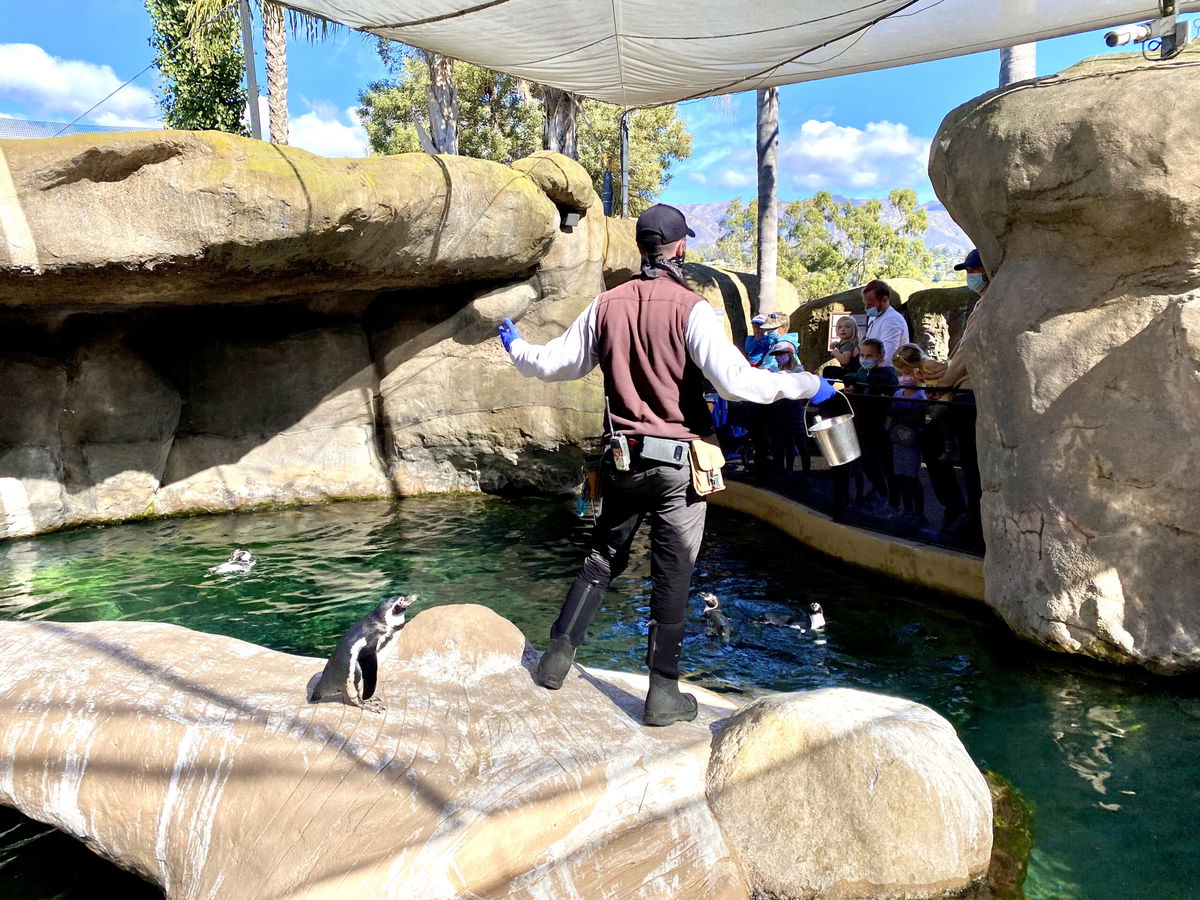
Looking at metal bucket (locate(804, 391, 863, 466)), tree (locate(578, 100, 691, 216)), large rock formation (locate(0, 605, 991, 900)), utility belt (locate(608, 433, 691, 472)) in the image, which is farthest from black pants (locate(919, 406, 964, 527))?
tree (locate(578, 100, 691, 216))

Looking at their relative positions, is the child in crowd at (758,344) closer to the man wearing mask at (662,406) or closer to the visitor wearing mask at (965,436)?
the visitor wearing mask at (965,436)

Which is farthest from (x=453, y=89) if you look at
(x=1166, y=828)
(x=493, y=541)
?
(x=1166, y=828)

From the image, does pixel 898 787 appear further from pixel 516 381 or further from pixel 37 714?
pixel 516 381

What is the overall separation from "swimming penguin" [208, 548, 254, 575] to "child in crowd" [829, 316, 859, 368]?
19.0 ft

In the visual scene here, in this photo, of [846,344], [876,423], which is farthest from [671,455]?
[846,344]

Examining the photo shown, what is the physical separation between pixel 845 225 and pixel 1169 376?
41.2 metres

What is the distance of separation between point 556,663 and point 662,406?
1.21 metres

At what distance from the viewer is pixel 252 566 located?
8.40 meters

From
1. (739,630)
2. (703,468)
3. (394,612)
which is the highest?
(703,468)

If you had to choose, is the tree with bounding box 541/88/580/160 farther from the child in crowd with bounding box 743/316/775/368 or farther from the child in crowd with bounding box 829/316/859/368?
the child in crowd with bounding box 829/316/859/368

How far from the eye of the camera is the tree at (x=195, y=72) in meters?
21.1

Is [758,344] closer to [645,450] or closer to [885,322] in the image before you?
[885,322]

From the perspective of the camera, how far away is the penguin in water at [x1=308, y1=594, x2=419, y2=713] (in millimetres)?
3666

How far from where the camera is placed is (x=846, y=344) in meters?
8.84
